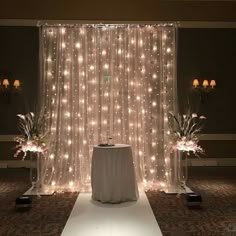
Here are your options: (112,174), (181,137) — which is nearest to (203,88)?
(181,137)

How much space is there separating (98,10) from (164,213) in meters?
4.65

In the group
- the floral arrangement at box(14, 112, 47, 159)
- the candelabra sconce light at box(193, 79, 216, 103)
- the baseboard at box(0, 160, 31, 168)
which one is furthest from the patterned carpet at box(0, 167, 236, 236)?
the candelabra sconce light at box(193, 79, 216, 103)

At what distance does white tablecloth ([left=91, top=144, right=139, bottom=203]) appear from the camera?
16.5 feet

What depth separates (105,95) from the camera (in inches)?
232

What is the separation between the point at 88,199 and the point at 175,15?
4.50 meters

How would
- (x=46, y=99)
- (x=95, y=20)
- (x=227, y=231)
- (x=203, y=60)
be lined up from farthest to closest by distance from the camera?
(x=203, y=60)
(x=95, y=20)
(x=46, y=99)
(x=227, y=231)

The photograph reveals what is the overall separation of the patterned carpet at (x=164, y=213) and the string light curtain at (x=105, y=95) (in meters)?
0.51

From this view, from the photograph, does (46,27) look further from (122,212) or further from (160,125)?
(122,212)

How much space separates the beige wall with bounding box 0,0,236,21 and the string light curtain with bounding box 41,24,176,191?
1545 mm

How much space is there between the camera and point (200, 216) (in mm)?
4375

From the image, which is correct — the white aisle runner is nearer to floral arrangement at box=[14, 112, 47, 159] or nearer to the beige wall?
floral arrangement at box=[14, 112, 47, 159]

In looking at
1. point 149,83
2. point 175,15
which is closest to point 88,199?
point 149,83

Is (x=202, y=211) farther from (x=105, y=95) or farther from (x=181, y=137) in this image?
(x=105, y=95)

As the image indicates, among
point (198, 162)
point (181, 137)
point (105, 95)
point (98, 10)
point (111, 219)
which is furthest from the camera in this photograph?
point (198, 162)
